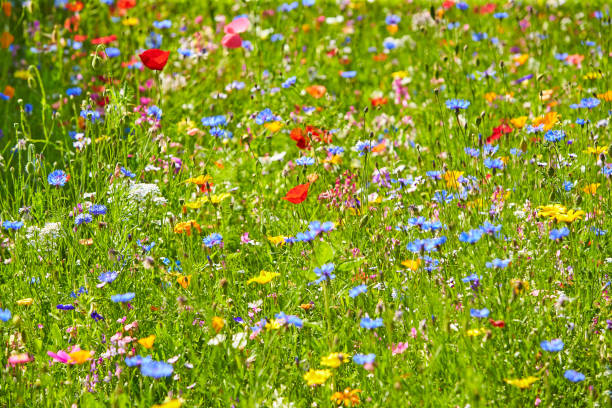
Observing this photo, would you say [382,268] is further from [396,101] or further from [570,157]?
[396,101]

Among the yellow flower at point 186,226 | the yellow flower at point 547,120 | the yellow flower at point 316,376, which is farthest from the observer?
the yellow flower at point 547,120

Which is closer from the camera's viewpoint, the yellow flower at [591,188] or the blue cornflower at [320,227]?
the blue cornflower at [320,227]

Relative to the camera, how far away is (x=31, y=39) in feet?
17.0

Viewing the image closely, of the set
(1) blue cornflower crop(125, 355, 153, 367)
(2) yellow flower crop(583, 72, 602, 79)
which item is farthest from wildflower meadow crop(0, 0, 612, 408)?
(2) yellow flower crop(583, 72, 602, 79)

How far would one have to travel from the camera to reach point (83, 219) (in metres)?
2.38

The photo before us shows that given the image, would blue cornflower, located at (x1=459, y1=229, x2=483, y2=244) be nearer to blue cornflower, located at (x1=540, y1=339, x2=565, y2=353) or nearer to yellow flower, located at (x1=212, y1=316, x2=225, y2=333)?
blue cornflower, located at (x1=540, y1=339, x2=565, y2=353)

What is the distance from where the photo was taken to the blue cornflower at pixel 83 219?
2371 millimetres

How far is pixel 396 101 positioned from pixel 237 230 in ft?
5.60

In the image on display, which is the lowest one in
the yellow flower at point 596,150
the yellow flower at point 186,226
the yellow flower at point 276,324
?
the yellow flower at point 276,324

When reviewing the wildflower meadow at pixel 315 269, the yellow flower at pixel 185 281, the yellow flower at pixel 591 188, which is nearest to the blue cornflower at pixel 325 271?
the wildflower meadow at pixel 315 269

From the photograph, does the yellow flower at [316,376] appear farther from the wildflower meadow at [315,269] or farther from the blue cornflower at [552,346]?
the blue cornflower at [552,346]

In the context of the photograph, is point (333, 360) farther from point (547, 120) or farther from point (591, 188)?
point (547, 120)

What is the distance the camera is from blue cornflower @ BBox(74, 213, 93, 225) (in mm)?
2371

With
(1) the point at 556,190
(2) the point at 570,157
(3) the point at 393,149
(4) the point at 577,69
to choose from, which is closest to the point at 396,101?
(3) the point at 393,149
